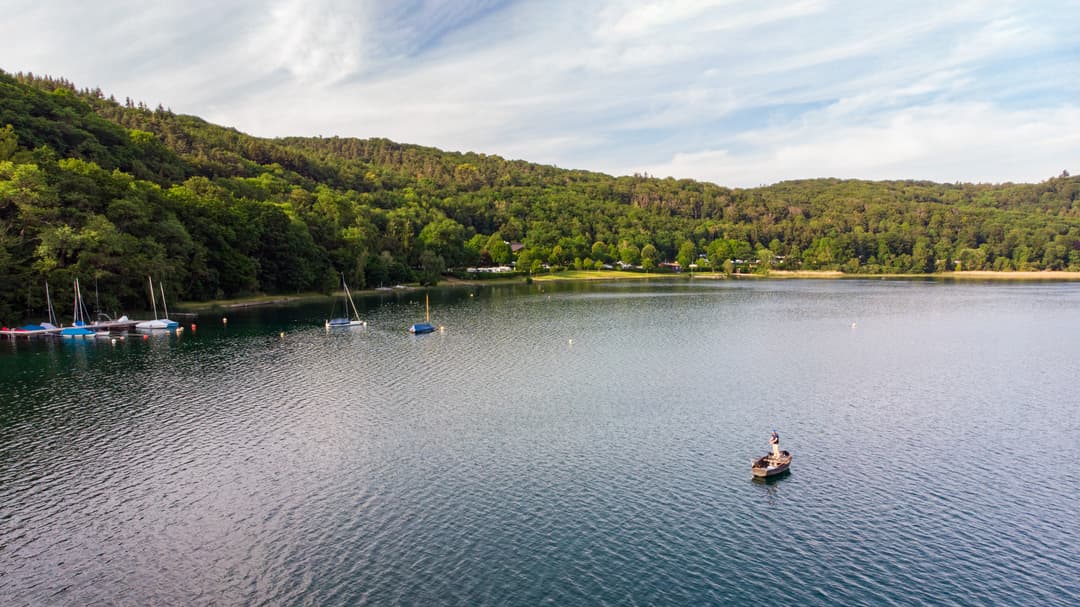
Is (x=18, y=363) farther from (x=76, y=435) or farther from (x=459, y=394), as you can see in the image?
(x=459, y=394)

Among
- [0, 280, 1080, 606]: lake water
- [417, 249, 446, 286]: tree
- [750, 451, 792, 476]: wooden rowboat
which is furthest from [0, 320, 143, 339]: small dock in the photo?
[417, 249, 446, 286]: tree

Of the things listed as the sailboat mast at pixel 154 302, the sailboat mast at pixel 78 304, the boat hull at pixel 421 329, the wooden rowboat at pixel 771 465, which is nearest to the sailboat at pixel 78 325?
the sailboat mast at pixel 78 304

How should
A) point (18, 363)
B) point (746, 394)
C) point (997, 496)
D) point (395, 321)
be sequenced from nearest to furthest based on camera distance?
point (997, 496)
point (746, 394)
point (18, 363)
point (395, 321)

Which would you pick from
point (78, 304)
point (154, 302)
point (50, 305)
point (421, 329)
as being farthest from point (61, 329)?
point (421, 329)

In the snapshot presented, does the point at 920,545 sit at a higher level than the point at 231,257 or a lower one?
lower

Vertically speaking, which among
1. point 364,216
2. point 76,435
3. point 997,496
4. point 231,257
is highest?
point 364,216

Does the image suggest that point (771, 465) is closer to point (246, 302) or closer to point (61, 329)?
point (61, 329)

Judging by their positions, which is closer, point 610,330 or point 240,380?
point 240,380

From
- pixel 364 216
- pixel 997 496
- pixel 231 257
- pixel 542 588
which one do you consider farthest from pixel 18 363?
pixel 364 216
